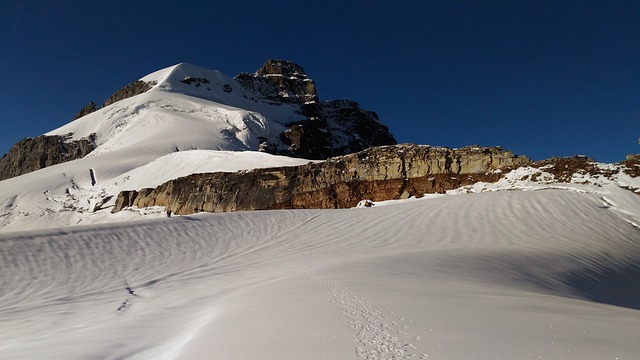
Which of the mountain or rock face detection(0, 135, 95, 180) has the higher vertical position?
the mountain

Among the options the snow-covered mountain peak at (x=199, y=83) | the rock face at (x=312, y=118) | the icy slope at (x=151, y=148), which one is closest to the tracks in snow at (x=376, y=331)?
the icy slope at (x=151, y=148)

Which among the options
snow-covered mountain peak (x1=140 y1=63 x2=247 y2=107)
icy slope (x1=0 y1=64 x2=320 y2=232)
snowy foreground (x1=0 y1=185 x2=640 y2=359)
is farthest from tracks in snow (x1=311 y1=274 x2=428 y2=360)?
snow-covered mountain peak (x1=140 y1=63 x2=247 y2=107)

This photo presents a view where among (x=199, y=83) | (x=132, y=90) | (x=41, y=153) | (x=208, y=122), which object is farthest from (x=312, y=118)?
(x=41, y=153)

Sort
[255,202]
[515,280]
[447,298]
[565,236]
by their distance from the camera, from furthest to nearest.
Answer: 1. [255,202]
2. [565,236]
3. [515,280]
4. [447,298]

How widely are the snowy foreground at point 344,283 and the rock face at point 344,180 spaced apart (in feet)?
12.4

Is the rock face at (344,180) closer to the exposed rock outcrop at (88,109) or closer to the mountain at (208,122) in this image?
the mountain at (208,122)

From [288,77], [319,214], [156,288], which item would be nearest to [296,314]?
[156,288]

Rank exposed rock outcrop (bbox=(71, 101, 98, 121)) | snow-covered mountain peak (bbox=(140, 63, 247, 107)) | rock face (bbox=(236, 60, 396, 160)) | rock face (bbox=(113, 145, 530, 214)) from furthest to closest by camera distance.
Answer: exposed rock outcrop (bbox=(71, 101, 98, 121)), snow-covered mountain peak (bbox=(140, 63, 247, 107)), rock face (bbox=(236, 60, 396, 160)), rock face (bbox=(113, 145, 530, 214))

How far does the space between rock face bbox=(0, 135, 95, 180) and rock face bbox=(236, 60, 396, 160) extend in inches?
1202

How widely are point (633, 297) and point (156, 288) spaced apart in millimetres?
10304

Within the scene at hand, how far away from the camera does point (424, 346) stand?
3199 millimetres

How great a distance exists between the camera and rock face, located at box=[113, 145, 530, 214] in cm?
2150

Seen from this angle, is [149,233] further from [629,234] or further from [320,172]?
[629,234]

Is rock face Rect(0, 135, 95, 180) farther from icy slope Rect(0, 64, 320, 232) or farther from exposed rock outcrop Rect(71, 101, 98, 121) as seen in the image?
exposed rock outcrop Rect(71, 101, 98, 121)
